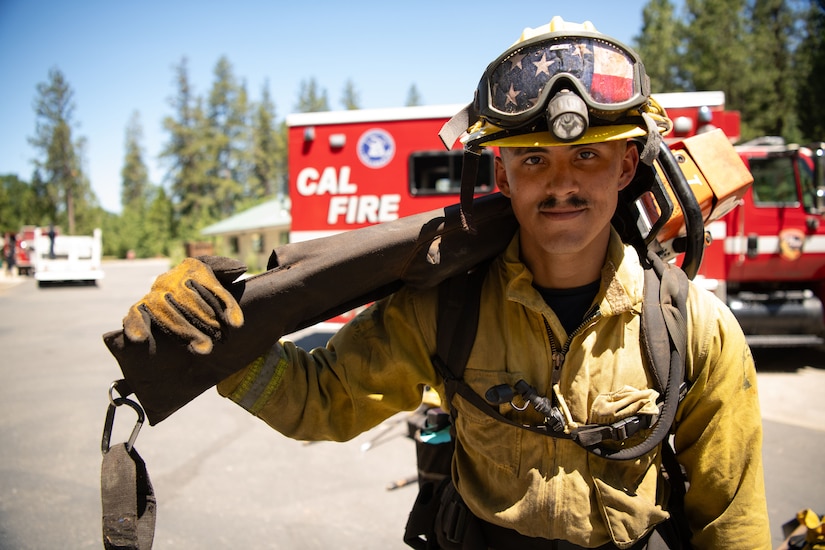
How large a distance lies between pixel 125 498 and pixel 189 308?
49 centimetres

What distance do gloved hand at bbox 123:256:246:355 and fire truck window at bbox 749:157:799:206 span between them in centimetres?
741

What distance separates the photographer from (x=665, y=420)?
4.68 feet

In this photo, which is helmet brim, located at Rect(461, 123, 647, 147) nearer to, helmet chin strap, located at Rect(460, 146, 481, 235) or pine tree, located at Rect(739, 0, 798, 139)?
helmet chin strap, located at Rect(460, 146, 481, 235)

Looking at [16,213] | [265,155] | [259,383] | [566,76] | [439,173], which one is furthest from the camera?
[265,155]

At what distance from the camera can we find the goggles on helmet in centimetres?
139

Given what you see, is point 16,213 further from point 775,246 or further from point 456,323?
point 456,323

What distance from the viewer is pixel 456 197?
271 inches

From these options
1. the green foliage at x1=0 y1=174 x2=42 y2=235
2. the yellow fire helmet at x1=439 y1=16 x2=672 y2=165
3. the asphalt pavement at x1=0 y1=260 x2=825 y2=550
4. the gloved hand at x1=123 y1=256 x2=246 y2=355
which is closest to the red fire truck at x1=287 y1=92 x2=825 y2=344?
the asphalt pavement at x1=0 y1=260 x2=825 y2=550

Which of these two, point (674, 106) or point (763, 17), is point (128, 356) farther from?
point (763, 17)

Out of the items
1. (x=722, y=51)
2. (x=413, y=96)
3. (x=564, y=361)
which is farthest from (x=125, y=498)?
(x=413, y=96)

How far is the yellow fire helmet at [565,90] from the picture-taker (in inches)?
54.2

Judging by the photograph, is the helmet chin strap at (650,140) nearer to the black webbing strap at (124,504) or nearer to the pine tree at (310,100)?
the black webbing strap at (124,504)

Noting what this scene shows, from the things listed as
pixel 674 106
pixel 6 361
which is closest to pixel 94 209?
pixel 6 361

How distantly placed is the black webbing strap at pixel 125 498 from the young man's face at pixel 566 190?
3.61 feet
